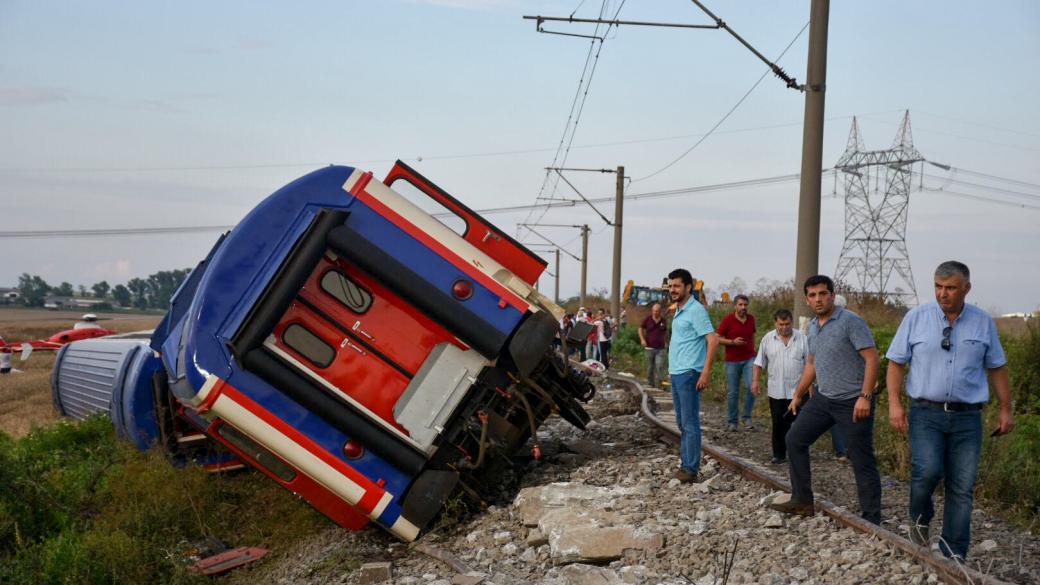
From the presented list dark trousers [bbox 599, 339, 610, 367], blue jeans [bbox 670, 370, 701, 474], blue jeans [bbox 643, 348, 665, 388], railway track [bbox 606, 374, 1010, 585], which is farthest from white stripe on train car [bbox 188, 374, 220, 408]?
dark trousers [bbox 599, 339, 610, 367]

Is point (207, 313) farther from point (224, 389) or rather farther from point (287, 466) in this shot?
point (287, 466)

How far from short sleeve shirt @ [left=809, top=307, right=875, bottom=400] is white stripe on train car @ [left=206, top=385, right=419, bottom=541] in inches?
126

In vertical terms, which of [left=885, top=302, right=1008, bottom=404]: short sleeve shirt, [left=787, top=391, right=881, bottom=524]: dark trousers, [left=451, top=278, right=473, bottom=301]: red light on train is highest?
[left=451, top=278, right=473, bottom=301]: red light on train

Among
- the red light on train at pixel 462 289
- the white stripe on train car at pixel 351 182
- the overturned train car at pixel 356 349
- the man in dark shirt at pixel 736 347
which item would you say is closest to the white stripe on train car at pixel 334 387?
the overturned train car at pixel 356 349

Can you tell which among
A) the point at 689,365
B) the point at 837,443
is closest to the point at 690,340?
the point at 689,365

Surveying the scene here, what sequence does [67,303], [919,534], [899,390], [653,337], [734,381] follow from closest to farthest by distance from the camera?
[919,534] → [899,390] → [734,381] → [653,337] → [67,303]

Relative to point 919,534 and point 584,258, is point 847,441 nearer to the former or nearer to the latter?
point 919,534

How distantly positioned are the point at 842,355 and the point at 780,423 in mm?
2860

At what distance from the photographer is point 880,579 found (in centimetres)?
534

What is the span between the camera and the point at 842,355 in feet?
22.3

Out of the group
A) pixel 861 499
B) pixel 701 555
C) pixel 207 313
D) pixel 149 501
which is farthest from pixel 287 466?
pixel 861 499

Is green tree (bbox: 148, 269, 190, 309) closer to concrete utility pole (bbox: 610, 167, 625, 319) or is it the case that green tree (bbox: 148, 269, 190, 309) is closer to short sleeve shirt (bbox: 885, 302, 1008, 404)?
concrete utility pole (bbox: 610, 167, 625, 319)

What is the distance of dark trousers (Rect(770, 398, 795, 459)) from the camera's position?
9.29 m

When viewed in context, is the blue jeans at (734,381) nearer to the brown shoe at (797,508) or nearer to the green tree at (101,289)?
the brown shoe at (797,508)
